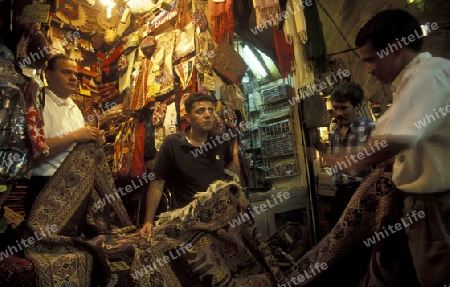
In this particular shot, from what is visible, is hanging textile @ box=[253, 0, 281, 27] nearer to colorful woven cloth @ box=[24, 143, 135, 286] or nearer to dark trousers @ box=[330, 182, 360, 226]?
dark trousers @ box=[330, 182, 360, 226]

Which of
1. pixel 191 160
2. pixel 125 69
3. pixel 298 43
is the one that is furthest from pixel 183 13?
pixel 191 160

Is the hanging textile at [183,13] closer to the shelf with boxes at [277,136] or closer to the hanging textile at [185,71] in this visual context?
the hanging textile at [185,71]

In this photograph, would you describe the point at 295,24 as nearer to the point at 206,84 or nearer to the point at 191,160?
the point at 206,84

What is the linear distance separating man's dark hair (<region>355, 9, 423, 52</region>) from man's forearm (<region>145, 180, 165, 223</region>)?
194 cm

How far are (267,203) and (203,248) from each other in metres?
2.43

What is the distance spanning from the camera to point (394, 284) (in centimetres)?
150

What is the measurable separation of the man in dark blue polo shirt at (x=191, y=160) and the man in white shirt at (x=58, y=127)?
0.66 meters

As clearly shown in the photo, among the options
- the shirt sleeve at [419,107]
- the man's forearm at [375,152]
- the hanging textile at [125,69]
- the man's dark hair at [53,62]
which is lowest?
the man's forearm at [375,152]

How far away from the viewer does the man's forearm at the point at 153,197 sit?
2365 mm

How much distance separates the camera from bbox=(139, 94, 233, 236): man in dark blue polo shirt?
2617 millimetres

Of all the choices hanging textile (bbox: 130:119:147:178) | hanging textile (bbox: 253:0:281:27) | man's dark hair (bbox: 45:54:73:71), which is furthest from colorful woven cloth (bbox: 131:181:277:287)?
hanging textile (bbox: 253:0:281:27)

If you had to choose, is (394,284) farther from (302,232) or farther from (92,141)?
(302,232)

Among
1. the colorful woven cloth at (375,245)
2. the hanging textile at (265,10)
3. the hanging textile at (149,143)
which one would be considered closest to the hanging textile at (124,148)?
the hanging textile at (149,143)

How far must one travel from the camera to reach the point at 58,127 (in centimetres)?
206
